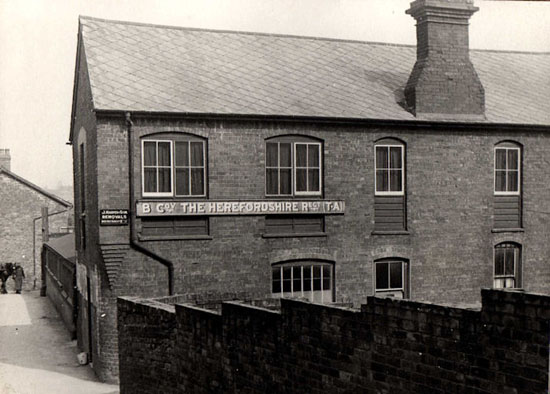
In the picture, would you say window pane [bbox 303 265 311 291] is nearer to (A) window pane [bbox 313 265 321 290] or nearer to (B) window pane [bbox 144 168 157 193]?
(A) window pane [bbox 313 265 321 290]

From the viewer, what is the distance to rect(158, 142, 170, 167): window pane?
632 inches

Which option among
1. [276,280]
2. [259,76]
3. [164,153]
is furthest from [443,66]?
[164,153]

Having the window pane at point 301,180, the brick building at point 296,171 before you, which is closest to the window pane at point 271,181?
the brick building at point 296,171

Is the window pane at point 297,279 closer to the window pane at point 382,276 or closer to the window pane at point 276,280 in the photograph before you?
the window pane at point 276,280

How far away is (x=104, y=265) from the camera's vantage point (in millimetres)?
15617

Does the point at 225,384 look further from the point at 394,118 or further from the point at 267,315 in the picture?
the point at 394,118

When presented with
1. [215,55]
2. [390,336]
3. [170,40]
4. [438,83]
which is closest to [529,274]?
[438,83]

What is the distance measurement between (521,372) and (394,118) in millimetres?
12690

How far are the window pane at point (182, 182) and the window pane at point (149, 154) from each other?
0.64m

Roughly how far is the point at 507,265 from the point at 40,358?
529 inches

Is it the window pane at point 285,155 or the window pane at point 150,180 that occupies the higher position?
the window pane at point 285,155

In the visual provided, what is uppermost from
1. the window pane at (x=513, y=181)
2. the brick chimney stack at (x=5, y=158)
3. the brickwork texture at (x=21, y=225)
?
the brick chimney stack at (x=5, y=158)

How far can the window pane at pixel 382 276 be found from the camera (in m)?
17.6

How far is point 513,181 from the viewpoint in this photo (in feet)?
61.6
